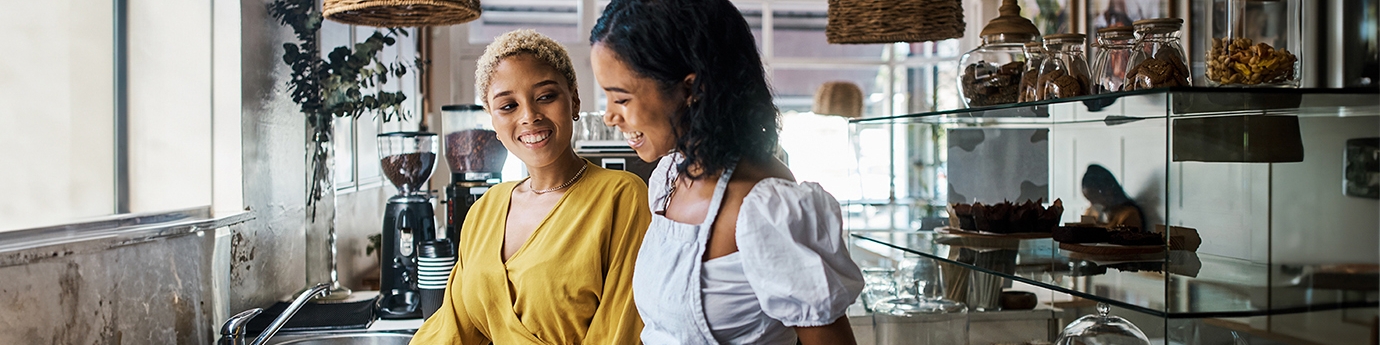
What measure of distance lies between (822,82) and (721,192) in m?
5.83

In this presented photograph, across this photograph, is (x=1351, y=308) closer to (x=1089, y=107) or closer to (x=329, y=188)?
(x=1089, y=107)

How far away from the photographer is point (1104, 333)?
4.96 feet

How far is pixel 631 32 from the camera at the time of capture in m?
1.02

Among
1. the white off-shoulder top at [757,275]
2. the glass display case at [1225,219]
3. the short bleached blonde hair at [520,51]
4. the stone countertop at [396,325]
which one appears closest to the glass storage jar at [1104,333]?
the glass display case at [1225,219]

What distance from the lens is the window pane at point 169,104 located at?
211cm

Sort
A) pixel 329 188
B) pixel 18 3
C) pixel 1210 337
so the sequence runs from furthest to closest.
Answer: pixel 329 188
pixel 18 3
pixel 1210 337

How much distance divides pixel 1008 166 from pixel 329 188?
2350 mm

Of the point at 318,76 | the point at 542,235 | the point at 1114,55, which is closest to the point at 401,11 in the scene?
the point at 318,76

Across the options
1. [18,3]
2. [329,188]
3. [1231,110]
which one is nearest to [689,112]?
[1231,110]

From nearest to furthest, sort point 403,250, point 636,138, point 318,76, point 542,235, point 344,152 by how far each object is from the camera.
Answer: point 636,138, point 542,235, point 403,250, point 318,76, point 344,152

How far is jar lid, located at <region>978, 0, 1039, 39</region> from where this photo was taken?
1.71m

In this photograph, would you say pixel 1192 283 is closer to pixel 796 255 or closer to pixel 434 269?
pixel 796 255

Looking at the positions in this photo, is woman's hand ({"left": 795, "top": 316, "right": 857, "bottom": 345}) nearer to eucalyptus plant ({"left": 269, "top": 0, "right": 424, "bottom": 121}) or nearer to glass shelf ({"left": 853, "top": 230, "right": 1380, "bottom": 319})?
glass shelf ({"left": 853, "top": 230, "right": 1380, "bottom": 319})

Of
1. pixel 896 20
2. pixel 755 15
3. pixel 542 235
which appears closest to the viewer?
pixel 542 235
